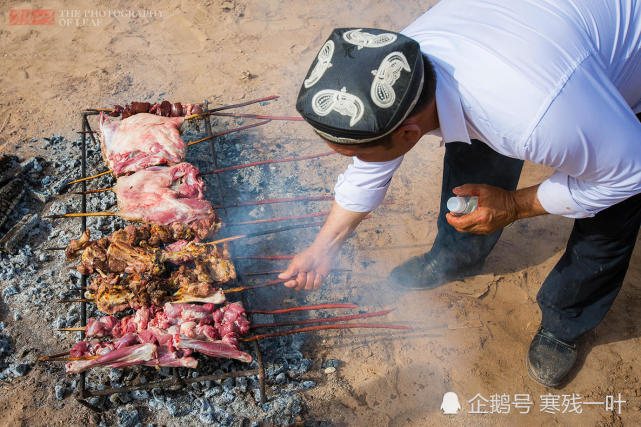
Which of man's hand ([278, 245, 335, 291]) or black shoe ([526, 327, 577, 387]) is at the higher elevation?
man's hand ([278, 245, 335, 291])

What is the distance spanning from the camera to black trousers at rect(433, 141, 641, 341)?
296cm

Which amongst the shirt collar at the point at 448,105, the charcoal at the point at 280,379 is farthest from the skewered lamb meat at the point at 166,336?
the shirt collar at the point at 448,105

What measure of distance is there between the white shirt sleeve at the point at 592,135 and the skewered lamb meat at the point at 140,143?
2998 millimetres

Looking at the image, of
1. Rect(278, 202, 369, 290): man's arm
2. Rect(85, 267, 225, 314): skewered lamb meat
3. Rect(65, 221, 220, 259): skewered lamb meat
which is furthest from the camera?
Rect(65, 221, 220, 259): skewered lamb meat

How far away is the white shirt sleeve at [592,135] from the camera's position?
77.5 inches

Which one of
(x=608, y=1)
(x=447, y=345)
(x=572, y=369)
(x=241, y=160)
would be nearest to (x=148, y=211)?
(x=241, y=160)

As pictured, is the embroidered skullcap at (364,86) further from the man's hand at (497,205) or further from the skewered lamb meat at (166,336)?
the skewered lamb meat at (166,336)

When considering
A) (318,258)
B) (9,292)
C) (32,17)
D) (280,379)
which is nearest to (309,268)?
(318,258)

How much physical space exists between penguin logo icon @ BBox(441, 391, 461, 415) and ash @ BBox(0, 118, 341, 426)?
38.2 inches

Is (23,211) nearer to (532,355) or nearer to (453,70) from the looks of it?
(453,70)

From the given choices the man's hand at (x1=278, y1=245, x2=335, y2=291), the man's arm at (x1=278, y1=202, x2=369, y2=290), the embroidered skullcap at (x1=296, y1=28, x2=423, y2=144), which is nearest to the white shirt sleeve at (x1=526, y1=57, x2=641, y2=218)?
the embroidered skullcap at (x1=296, y1=28, x2=423, y2=144)

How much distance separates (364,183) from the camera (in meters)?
2.82

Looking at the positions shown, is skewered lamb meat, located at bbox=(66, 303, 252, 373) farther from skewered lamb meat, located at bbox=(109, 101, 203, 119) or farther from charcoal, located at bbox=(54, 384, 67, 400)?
skewered lamb meat, located at bbox=(109, 101, 203, 119)

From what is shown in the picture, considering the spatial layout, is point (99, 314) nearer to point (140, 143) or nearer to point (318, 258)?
point (140, 143)
